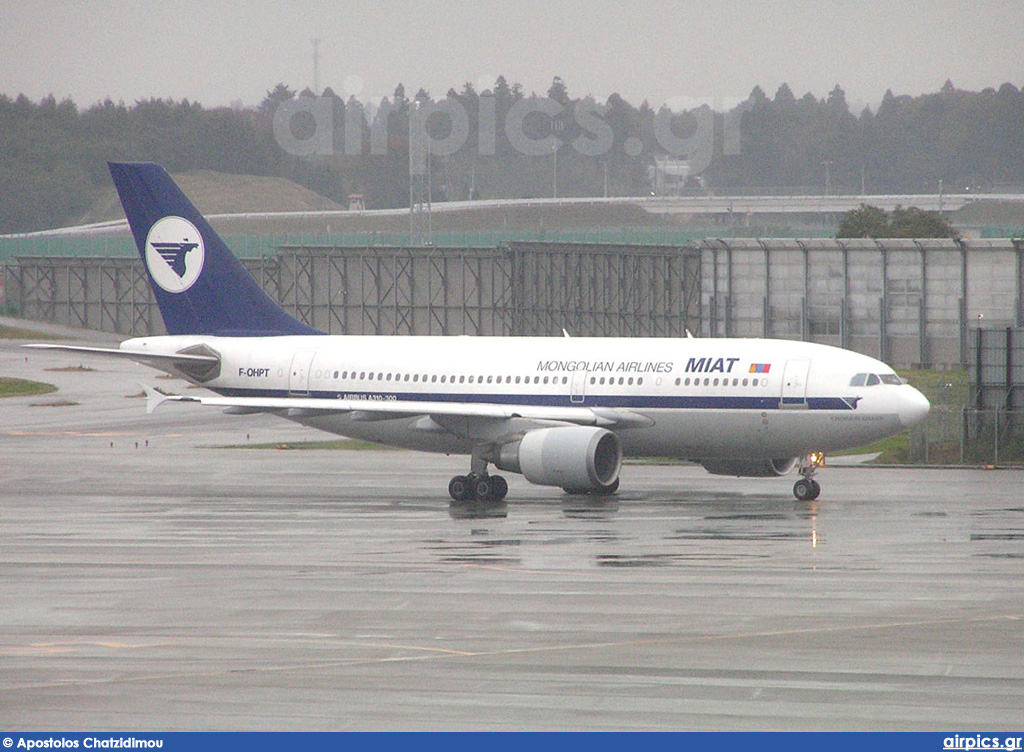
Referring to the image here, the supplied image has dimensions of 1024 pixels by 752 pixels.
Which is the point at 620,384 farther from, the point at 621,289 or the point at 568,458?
the point at 621,289

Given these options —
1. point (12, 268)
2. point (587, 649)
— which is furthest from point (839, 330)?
point (12, 268)

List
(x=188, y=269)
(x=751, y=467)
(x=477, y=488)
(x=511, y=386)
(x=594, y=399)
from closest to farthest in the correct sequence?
(x=477, y=488) → (x=594, y=399) → (x=751, y=467) → (x=511, y=386) → (x=188, y=269)

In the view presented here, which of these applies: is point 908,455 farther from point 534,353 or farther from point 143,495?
point 143,495

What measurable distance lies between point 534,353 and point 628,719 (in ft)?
83.2

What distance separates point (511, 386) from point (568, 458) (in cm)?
403

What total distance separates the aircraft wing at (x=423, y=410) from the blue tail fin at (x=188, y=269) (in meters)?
5.20

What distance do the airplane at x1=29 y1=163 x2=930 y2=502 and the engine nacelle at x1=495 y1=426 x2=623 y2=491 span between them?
0.04 metres

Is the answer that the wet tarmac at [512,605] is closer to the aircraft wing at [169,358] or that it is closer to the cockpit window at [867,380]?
the cockpit window at [867,380]

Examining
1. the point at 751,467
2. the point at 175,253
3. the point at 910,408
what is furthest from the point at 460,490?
the point at 175,253

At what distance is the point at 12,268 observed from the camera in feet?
389

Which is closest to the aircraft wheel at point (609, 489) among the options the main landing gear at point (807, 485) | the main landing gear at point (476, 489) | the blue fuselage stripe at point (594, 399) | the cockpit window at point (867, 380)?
the blue fuselage stripe at point (594, 399)

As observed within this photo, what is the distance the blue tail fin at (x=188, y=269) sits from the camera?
4534 cm

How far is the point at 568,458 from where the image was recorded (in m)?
37.5

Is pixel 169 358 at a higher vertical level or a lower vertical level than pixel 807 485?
higher
